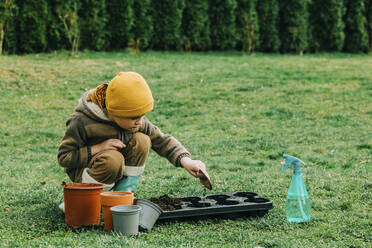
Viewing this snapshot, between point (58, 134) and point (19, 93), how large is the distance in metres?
2.10

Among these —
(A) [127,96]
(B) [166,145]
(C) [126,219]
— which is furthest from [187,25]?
(C) [126,219]

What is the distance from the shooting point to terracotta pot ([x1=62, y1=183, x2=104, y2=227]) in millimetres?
3057

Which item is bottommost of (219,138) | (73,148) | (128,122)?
(219,138)

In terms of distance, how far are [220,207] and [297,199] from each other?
1.89 ft

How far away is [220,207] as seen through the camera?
133 inches

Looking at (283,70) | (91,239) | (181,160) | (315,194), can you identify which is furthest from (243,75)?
(91,239)

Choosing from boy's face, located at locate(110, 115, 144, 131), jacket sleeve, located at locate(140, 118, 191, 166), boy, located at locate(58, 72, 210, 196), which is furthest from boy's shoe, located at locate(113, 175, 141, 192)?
boy's face, located at locate(110, 115, 144, 131)

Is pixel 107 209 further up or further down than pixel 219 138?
further up

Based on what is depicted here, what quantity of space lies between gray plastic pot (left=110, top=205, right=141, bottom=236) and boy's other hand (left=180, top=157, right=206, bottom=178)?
0.55 m

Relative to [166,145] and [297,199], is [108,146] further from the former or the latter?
[297,199]

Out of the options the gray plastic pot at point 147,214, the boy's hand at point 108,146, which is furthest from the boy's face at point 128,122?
the gray plastic pot at point 147,214

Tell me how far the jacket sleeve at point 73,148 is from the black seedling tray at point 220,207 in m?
0.68

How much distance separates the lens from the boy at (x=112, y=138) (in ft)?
10.1

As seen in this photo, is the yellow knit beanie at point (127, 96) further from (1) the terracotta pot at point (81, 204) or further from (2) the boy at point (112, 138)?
(1) the terracotta pot at point (81, 204)
